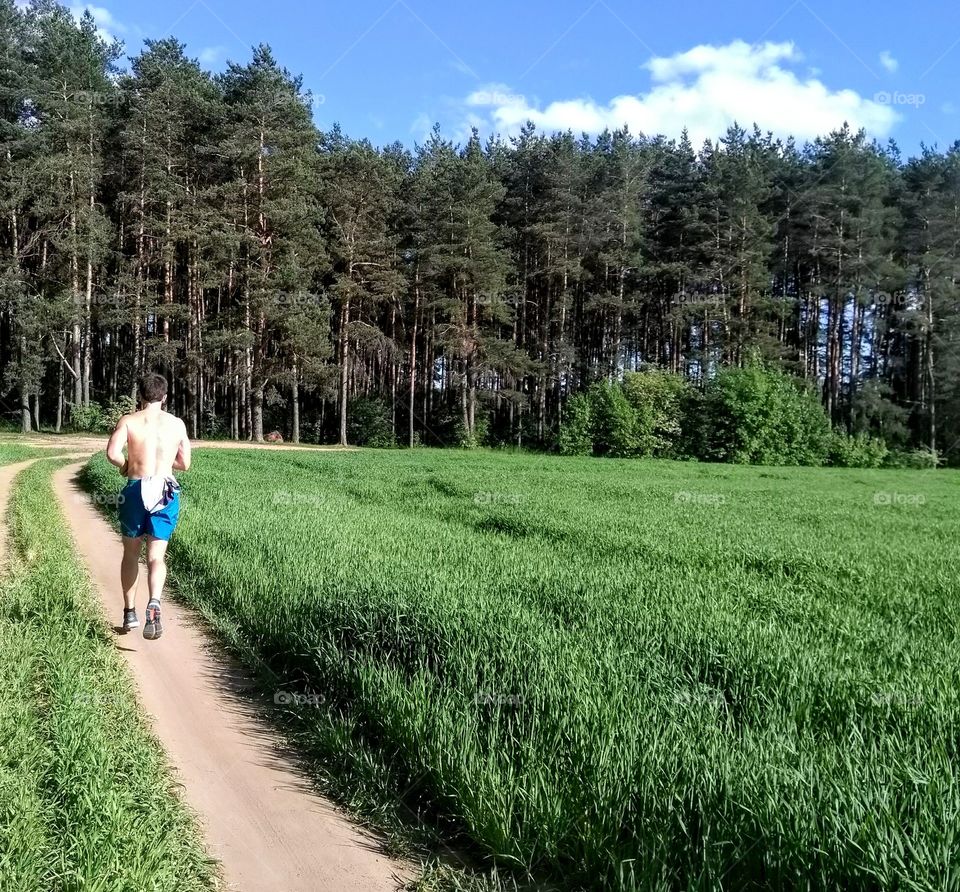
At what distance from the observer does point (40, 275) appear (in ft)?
121

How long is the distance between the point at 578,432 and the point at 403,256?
1601 centimetres

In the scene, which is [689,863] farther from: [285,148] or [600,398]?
[285,148]

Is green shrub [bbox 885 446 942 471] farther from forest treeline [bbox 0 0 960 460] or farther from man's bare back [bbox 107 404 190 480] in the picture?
man's bare back [bbox 107 404 190 480]

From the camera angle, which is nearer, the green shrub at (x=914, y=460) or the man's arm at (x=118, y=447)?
the man's arm at (x=118, y=447)

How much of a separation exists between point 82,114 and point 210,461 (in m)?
25.7

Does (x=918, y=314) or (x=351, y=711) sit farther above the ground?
(x=918, y=314)

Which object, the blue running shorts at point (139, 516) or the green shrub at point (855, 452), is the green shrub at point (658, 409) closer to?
the green shrub at point (855, 452)

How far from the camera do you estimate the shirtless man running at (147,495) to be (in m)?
5.23

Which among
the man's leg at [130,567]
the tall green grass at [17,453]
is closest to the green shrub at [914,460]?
the tall green grass at [17,453]

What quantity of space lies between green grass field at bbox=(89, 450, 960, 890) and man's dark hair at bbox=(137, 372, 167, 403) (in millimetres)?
1710

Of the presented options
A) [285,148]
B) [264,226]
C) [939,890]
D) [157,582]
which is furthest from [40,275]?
[939,890]

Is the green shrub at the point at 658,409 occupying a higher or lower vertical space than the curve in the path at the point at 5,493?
higher

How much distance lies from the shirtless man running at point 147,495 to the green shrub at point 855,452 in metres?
37.2

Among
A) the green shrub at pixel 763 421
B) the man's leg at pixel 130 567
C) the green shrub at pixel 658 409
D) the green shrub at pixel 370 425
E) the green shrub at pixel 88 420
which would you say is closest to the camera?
the man's leg at pixel 130 567
